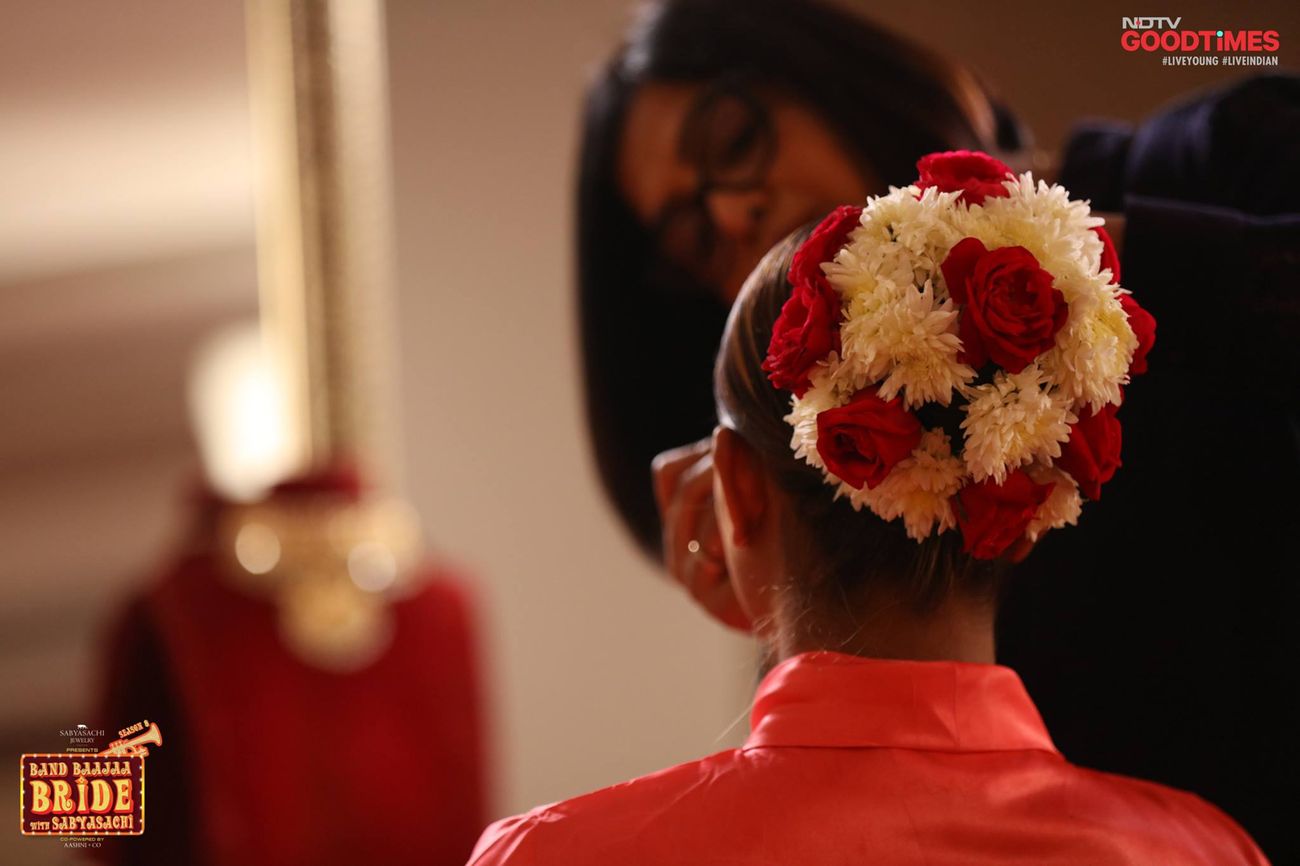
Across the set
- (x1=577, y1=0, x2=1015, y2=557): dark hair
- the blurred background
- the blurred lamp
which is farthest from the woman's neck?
the blurred lamp

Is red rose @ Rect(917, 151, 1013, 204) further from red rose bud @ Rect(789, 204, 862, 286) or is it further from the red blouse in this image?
the red blouse

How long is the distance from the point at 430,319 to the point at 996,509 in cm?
94

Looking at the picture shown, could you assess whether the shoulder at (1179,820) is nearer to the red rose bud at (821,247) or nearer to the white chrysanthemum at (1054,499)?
the white chrysanthemum at (1054,499)

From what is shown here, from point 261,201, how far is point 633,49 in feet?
1.24

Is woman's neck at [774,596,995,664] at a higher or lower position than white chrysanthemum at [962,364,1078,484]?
lower

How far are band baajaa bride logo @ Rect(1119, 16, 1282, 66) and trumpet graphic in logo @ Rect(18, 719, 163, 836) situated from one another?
101 centimetres

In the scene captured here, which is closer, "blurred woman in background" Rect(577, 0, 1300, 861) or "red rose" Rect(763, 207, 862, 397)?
"red rose" Rect(763, 207, 862, 397)

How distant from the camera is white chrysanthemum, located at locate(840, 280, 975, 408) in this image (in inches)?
17.7

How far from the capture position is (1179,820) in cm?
52

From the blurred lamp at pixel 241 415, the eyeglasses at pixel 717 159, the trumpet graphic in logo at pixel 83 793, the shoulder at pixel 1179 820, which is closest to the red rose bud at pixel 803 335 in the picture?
the shoulder at pixel 1179 820

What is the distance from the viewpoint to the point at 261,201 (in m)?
1.07

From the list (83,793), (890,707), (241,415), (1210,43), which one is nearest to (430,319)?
(241,415)

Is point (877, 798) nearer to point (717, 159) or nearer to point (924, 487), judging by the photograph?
point (924, 487)

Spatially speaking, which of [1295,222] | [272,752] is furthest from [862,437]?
[272,752]
